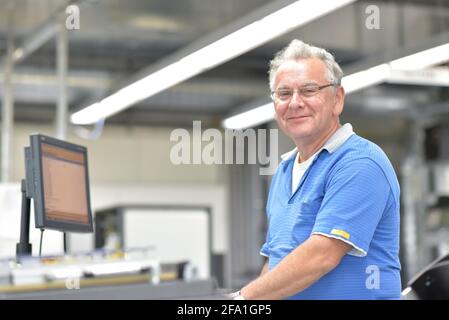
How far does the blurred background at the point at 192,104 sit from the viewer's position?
6.23 meters

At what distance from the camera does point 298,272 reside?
132 centimetres

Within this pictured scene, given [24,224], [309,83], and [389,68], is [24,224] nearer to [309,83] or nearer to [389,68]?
[309,83]

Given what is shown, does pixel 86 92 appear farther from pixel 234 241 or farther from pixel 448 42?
pixel 448 42

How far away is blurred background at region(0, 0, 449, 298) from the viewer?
623cm

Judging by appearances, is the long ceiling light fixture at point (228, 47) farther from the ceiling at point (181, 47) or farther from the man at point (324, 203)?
the man at point (324, 203)

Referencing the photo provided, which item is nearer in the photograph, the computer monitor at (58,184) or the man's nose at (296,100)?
the man's nose at (296,100)

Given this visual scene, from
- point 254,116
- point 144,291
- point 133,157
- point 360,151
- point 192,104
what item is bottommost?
point 144,291

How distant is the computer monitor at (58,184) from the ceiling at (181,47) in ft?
10.6

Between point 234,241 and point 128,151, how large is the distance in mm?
2110

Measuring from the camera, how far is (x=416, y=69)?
584 cm

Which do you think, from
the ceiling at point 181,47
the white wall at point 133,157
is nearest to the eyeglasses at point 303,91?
the ceiling at point 181,47

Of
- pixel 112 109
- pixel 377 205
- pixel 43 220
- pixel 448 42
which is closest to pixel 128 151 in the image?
pixel 112 109

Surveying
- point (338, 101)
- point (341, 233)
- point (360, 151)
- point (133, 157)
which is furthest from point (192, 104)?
point (341, 233)

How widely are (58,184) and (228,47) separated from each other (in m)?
2.69
